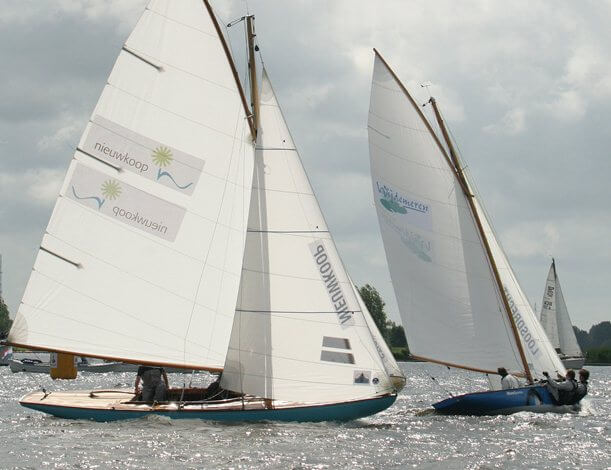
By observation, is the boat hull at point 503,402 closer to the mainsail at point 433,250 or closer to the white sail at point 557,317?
the mainsail at point 433,250

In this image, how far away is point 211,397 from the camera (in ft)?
103

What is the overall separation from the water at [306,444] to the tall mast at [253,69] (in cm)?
927

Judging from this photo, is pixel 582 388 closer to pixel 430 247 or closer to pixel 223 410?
pixel 430 247

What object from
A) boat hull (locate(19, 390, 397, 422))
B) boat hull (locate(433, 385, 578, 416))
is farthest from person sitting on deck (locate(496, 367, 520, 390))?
boat hull (locate(19, 390, 397, 422))

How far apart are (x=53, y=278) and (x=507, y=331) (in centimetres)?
1602

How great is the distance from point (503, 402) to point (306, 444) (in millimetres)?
10615

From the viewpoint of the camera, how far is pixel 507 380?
3597 cm

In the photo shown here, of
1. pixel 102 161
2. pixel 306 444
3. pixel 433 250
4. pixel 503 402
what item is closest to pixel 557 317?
pixel 433 250

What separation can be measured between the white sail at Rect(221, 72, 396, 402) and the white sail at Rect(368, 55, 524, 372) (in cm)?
626

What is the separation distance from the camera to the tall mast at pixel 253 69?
32.2 meters

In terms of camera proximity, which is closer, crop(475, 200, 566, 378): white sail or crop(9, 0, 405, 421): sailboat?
crop(9, 0, 405, 421): sailboat

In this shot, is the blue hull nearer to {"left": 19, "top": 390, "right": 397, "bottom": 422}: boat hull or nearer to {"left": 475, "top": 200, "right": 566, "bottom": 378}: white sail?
{"left": 19, "top": 390, "right": 397, "bottom": 422}: boat hull

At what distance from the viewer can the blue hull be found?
29609 millimetres

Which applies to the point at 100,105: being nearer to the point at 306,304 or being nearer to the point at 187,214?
the point at 187,214
